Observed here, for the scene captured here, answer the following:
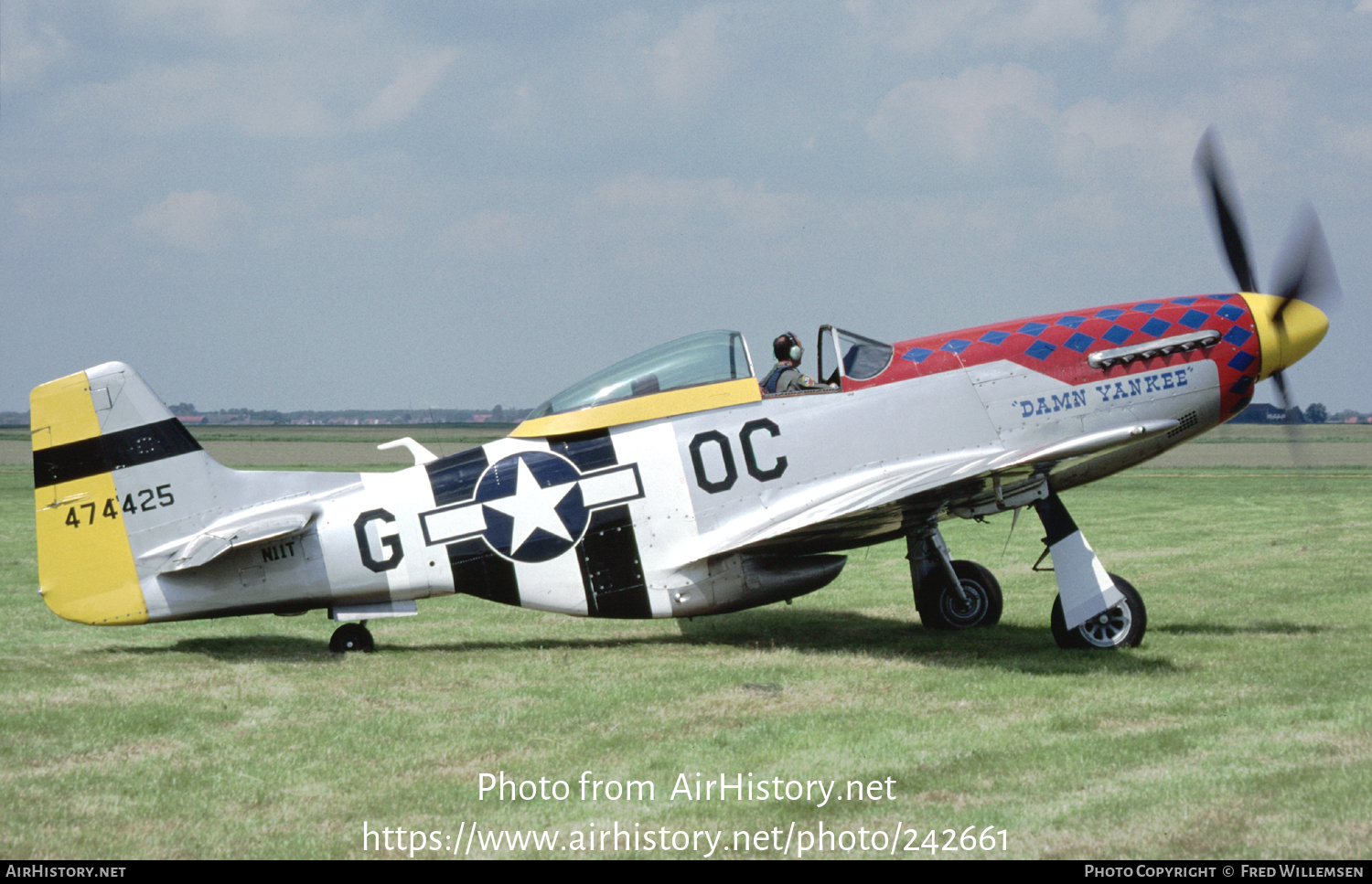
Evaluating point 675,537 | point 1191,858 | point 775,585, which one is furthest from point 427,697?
point 1191,858

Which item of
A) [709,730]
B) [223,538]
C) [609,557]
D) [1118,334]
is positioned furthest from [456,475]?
[1118,334]

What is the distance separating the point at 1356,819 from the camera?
4.48 meters

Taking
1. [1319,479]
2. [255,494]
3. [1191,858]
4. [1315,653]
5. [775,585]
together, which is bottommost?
[1319,479]

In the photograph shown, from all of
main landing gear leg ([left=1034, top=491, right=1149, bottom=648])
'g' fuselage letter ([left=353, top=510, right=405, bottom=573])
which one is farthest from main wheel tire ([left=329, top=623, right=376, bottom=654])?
main landing gear leg ([left=1034, top=491, right=1149, bottom=648])

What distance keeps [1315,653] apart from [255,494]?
7920 millimetres

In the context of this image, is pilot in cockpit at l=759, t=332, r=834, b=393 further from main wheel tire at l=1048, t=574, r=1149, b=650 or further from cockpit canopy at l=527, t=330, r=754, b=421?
main wheel tire at l=1048, t=574, r=1149, b=650

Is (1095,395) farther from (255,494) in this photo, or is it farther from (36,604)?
(36,604)

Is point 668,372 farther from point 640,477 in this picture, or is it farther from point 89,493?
point 89,493

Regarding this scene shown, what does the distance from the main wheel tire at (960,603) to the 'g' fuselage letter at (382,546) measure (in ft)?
14.5

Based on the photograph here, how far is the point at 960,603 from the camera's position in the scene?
949cm

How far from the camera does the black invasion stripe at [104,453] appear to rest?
830cm

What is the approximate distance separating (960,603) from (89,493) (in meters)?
6.99

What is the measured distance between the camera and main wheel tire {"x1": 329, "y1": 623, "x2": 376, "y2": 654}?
8617mm

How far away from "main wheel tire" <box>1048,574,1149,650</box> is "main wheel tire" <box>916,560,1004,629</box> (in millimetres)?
1402
